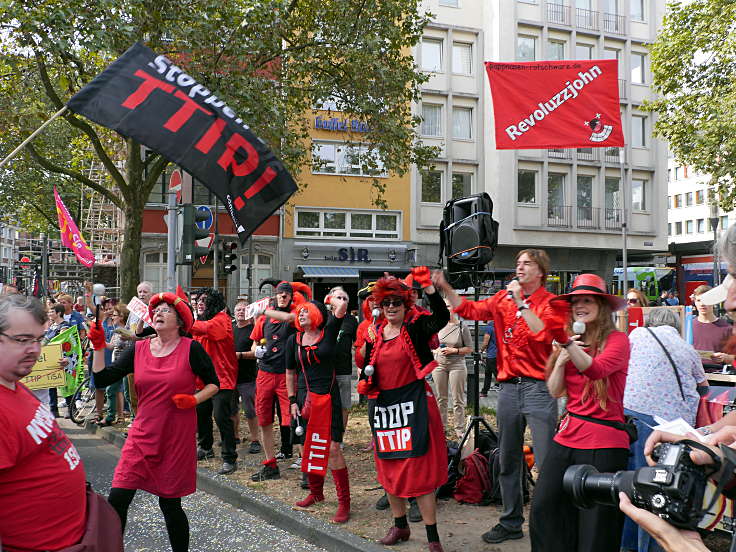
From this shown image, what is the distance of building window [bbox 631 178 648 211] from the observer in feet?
111

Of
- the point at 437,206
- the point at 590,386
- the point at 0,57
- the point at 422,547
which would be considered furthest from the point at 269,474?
the point at 437,206

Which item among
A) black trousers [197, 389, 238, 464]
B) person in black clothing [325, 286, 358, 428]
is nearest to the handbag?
person in black clothing [325, 286, 358, 428]

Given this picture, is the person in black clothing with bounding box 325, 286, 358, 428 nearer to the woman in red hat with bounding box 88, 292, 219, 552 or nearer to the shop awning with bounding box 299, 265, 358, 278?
the woman in red hat with bounding box 88, 292, 219, 552

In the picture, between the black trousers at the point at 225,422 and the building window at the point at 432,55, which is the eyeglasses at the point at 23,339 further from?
the building window at the point at 432,55

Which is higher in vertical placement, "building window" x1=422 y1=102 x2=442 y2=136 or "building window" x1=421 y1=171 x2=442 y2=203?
"building window" x1=422 y1=102 x2=442 y2=136

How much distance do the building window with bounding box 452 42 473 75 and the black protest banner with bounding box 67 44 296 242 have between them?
2783 centimetres

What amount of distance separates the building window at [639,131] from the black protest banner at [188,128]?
1278 inches

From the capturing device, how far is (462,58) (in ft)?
103

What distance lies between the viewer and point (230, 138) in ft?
15.9

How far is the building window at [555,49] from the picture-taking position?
105ft

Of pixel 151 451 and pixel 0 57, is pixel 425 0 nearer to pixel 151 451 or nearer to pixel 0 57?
pixel 0 57

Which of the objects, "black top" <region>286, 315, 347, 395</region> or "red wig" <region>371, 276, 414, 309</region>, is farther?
"black top" <region>286, 315, 347, 395</region>

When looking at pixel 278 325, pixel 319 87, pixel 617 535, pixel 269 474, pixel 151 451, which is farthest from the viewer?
pixel 319 87

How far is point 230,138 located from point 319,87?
11.4 metres
